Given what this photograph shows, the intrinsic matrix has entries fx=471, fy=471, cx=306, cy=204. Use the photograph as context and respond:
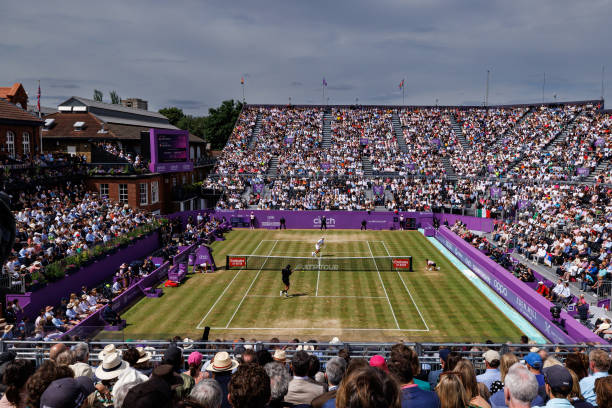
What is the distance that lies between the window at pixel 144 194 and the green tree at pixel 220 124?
54792 mm

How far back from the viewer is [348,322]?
2134cm

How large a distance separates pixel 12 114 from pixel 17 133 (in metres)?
1.44

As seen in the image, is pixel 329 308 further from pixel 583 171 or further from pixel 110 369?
pixel 583 171

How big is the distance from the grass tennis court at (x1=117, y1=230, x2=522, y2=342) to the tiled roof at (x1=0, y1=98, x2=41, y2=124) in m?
18.4

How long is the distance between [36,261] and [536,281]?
24.7m

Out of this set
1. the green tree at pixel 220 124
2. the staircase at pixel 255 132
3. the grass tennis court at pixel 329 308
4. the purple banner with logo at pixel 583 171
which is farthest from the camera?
the green tree at pixel 220 124

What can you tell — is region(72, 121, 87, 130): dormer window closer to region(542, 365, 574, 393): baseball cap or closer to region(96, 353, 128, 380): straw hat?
region(96, 353, 128, 380): straw hat

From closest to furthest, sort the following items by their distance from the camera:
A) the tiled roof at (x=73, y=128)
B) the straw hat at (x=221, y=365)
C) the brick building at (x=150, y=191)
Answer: the straw hat at (x=221, y=365) → the brick building at (x=150, y=191) → the tiled roof at (x=73, y=128)

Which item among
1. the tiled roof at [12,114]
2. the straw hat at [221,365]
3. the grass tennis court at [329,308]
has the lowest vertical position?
the grass tennis court at [329,308]

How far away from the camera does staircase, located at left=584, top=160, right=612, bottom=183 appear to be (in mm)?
41763

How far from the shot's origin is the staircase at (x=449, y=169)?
52.9 m

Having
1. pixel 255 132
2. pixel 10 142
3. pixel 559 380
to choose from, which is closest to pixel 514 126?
pixel 255 132

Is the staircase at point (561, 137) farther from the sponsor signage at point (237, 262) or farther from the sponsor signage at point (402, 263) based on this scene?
the sponsor signage at point (237, 262)

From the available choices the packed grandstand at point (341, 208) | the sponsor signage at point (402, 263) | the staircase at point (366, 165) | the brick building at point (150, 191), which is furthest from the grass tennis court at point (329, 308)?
the staircase at point (366, 165)
